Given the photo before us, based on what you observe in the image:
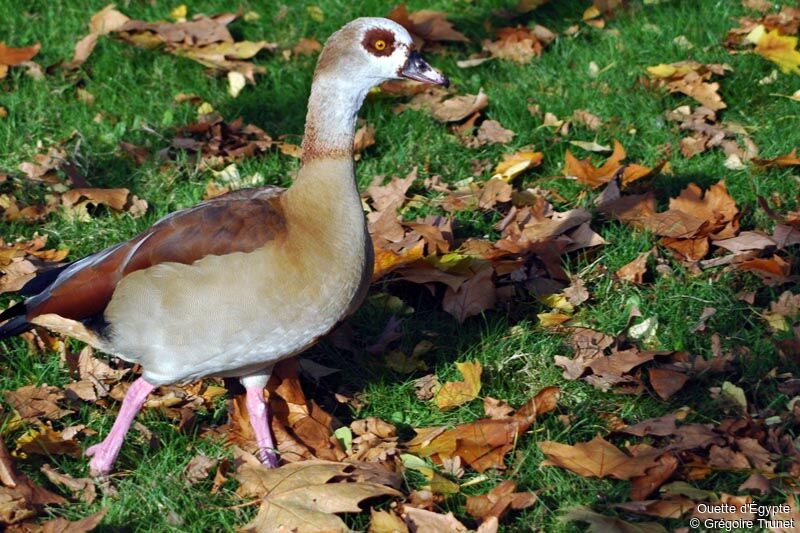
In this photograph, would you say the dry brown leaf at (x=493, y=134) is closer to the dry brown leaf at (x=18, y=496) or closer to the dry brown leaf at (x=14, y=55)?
the dry brown leaf at (x=14, y=55)

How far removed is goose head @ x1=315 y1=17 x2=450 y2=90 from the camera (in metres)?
3.72

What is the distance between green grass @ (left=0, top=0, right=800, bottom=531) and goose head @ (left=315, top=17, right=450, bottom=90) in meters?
1.14

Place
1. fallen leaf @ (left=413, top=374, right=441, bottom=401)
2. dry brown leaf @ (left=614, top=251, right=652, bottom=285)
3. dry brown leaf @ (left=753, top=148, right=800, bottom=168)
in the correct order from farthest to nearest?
dry brown leaf @ (left=753, top=148, right=800, bottom=168), dry brown leaf @ (left=614, top=251, right=652, bottom=285), fallen leaf @ (left=413, top=374, right=441, bottom=401)

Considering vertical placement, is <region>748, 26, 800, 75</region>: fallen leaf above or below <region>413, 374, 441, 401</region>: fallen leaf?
above

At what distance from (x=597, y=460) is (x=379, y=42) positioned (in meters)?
1.58

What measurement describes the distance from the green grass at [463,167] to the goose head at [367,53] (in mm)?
1139

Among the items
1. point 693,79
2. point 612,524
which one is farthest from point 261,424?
point 693,79

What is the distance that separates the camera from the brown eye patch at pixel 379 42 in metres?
3.74

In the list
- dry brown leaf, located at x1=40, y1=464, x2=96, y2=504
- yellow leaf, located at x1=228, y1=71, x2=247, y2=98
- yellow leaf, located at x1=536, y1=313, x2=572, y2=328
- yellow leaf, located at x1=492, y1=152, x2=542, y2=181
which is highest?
yellow leaf, located at x1=228, y1=71, x2=247, y2=98

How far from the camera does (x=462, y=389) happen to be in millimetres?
4008

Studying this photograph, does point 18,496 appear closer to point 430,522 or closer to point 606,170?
point 430,522

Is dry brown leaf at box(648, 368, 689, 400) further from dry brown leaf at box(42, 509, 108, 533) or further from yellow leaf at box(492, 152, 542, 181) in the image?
dry brown leaf at box(42, 509, 108, 533)

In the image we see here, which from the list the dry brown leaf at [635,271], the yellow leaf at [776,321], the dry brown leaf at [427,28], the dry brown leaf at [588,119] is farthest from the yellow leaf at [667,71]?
the yellow leaf at [776,321]

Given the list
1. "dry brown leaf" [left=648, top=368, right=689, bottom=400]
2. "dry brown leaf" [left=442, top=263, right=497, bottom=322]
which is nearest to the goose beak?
"dry brown leaf" [left=442, top=263, right=497, bottom=322]
